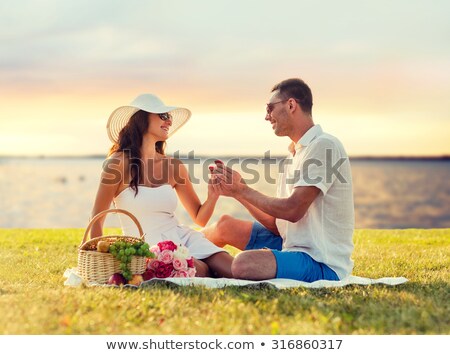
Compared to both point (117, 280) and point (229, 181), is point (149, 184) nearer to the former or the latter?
point (229, 181)

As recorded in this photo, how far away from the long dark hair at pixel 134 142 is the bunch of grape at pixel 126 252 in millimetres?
859

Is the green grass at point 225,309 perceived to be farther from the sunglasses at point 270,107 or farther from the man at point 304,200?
the sunglasses at point 270,107

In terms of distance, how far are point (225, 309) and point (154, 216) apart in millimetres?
1984

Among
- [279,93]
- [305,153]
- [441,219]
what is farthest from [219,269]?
[441,219]

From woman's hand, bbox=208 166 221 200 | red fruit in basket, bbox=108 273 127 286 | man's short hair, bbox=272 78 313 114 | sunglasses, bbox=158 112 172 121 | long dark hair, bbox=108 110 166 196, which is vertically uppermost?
man's short hair, bbox=272 78 313 114

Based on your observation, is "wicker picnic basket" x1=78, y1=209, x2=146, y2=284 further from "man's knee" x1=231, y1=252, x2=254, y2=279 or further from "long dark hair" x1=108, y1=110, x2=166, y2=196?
"man's knee" x1=231, y1=252, x2=254, y2=279

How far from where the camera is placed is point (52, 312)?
4.57 metres

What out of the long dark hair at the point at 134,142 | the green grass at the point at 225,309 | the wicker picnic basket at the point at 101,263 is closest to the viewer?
the green grass at the point at 225,309

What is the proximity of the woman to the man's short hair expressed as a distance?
121cm

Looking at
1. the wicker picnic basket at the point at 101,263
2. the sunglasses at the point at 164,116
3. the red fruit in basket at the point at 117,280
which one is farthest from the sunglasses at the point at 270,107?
the red fruit in basket at the point at 117,280

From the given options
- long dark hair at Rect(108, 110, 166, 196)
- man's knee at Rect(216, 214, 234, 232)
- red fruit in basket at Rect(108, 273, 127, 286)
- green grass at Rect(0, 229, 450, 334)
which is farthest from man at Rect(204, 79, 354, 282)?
red fruit in basket at Rect(108, 273, 127, 286)

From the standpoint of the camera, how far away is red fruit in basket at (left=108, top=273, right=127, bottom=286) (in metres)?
5.55

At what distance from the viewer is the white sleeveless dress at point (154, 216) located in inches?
249

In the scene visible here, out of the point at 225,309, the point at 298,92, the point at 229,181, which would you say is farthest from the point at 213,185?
the point at 225,309
